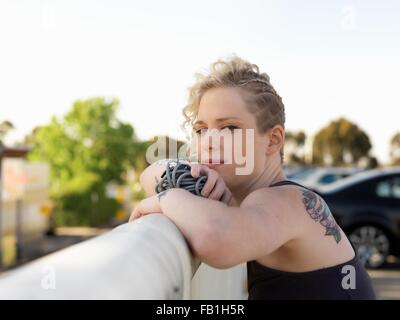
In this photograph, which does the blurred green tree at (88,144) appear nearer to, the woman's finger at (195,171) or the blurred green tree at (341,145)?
the woman's finger at (195,171)

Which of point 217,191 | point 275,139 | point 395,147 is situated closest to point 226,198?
point 217,191

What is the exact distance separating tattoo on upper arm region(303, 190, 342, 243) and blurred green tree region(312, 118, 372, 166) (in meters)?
50.7

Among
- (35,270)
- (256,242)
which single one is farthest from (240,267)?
(35,270)

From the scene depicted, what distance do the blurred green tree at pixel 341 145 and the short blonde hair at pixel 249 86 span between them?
50.6m

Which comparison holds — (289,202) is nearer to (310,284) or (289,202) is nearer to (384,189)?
(310,284)

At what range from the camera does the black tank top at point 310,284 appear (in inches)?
58.1

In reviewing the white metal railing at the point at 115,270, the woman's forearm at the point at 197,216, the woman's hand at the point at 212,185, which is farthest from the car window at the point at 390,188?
the white metal railing at the point at 115,270

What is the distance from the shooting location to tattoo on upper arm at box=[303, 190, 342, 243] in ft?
4.85

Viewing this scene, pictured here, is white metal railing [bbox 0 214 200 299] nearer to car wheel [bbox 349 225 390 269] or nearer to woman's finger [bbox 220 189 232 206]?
woman's finger [bbox 220 189 232 206]

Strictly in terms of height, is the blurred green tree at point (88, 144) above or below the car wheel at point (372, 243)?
above

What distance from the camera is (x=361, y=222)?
7.81 meters

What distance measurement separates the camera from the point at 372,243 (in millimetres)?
7789
